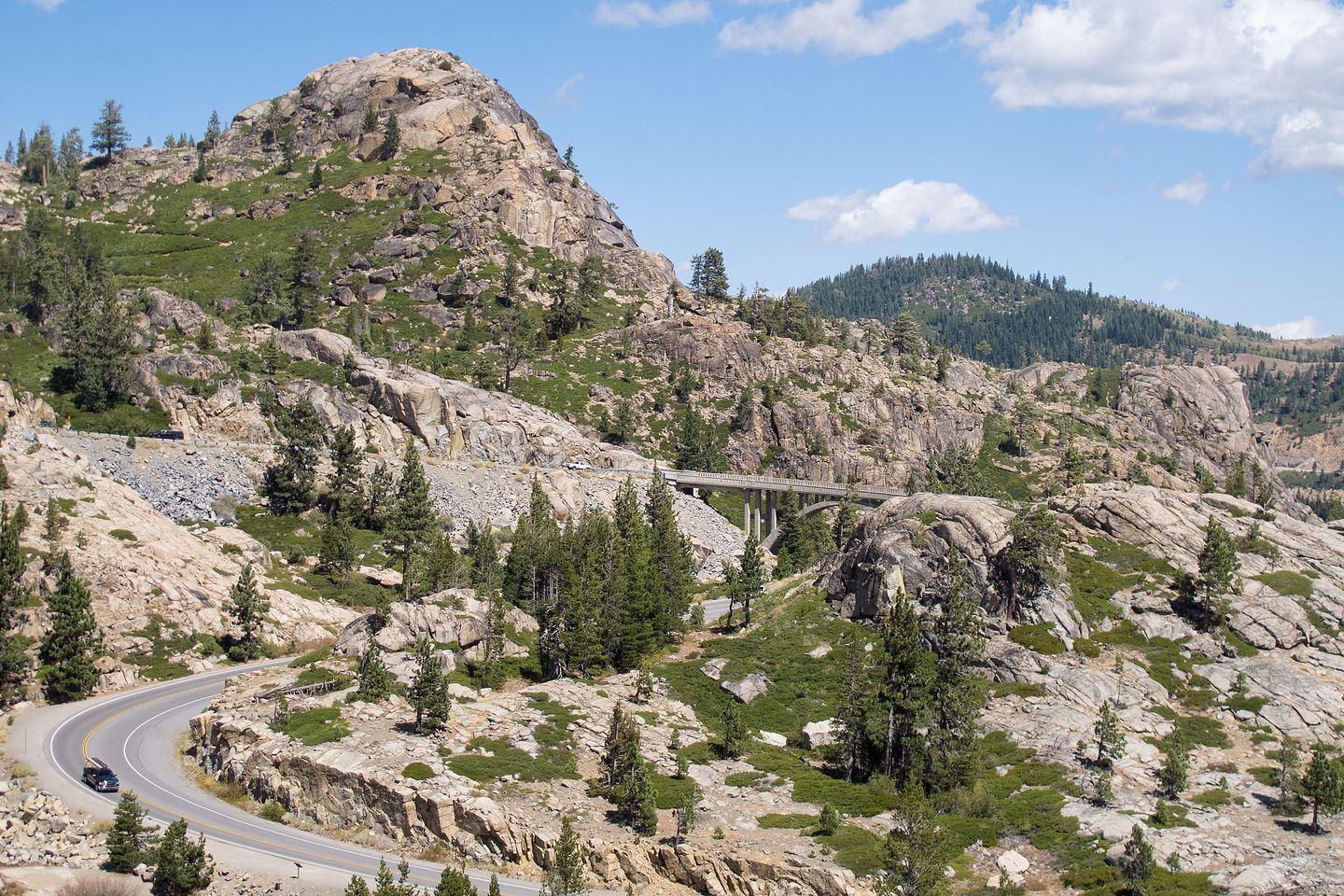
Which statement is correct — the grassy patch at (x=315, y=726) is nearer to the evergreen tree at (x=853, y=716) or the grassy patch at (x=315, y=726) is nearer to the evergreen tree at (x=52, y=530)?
the evergreen tree at (x=853, y=716)

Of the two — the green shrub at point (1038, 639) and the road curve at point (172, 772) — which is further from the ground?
the green shrub at point (1038, 639)

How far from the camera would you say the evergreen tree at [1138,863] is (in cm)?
3988

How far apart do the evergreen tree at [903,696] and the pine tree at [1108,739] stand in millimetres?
10282

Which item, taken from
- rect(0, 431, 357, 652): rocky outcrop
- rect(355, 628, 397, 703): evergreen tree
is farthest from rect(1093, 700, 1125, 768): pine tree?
rect(0, 431, 357, 652): rocky outcrop

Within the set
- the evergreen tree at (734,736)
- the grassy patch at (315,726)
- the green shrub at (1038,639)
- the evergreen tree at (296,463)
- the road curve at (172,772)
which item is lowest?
the road curve at (172,772)

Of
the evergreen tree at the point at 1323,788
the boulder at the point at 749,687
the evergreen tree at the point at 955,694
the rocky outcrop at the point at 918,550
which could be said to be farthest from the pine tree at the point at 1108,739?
the boulder at the point at 749,687

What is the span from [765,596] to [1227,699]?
41759 millimetres

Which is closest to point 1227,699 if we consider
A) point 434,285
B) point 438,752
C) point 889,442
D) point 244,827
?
point 438,752

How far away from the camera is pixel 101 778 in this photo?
4975cm

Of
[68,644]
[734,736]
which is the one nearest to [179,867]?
[734,736]

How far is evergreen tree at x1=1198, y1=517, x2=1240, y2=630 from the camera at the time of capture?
6712cm

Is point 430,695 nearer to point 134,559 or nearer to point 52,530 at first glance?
point 134,559

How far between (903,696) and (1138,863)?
18.1 m

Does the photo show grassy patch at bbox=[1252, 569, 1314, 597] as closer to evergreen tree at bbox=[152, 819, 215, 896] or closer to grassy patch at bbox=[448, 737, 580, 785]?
grassy patch at bbox=[448, 737, 580, 785]
